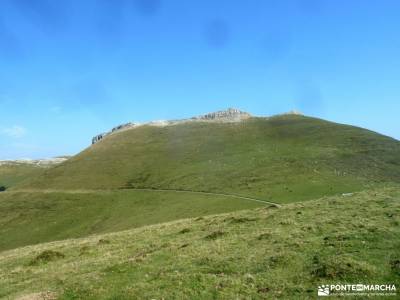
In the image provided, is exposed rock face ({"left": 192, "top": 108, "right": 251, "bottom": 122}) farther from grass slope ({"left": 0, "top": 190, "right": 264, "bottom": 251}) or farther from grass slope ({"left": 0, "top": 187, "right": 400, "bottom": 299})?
grass slope ({"left": 0, "top": 187, "right": 400, "bottom": 299})

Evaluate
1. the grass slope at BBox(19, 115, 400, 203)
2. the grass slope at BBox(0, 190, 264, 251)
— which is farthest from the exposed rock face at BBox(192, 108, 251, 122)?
the grass slope at BBox(0, 190, 264, 251)

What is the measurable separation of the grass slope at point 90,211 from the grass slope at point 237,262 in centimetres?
3013

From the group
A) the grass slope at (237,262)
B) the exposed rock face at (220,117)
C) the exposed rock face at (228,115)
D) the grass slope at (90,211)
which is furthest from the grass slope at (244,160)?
the grass slope at (237,262)

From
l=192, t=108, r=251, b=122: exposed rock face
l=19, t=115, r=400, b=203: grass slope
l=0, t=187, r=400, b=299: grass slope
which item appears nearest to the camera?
l=0, t=187, r=400, b=299: grass slope

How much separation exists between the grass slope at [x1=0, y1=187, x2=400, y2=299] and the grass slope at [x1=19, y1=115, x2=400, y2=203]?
33.5 m

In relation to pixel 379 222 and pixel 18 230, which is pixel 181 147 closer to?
pixel 18 230

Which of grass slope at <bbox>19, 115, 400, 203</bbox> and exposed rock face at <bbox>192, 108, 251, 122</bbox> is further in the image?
exposed rock face at <bbox>192, 108, 251, 122</bbox>

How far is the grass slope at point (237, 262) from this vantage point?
15125mm

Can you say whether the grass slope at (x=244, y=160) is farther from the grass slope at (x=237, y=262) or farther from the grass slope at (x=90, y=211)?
the grass slope at (x=237, y=262)

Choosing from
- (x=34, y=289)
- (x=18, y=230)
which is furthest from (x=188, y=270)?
(x=18, y=230)

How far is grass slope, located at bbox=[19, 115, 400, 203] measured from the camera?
228ft

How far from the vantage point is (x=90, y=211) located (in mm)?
81125

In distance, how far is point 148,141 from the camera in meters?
140

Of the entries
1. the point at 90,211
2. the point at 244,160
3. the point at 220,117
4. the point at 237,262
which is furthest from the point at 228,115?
the point at 237,262
